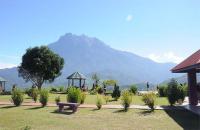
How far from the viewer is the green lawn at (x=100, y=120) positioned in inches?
605

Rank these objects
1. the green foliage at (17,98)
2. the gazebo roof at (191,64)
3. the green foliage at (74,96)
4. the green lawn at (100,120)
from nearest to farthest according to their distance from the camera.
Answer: the green lawn at (100,120)
the gazebo roof at (191,64)
the green foliage at (74,96)
the green foliage at (17,98)

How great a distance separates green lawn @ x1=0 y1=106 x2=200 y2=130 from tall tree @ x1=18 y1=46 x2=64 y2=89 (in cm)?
3595

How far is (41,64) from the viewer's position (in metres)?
56.8

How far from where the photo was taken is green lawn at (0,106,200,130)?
1537 centimetres

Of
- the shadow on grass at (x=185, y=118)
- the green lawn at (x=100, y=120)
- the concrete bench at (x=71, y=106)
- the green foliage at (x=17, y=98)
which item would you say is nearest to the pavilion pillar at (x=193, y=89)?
the shadow on grass at (x=185, y=118)

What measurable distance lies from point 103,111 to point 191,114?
5.02 meters

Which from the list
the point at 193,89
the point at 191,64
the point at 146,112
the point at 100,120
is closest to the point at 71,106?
the point at 100,120

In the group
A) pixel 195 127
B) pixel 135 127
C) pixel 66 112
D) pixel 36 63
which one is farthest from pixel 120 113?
pixel 36 63

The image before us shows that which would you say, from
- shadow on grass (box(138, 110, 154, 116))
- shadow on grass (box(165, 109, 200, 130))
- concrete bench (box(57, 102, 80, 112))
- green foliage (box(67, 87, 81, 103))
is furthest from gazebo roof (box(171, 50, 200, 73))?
green foliage (box(67, 87, 81, 103))

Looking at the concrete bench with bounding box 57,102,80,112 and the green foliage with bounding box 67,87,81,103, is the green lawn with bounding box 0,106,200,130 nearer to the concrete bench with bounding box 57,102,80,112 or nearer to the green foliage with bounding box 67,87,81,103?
the concrete bench with bounding box 57,102,80,112

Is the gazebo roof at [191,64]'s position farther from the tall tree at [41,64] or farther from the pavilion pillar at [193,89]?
the tall tree at [41,64]

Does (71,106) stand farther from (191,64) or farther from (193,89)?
(193,89)

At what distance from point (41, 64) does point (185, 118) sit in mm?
41582

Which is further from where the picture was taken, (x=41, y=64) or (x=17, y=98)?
(x=41, y=64)
